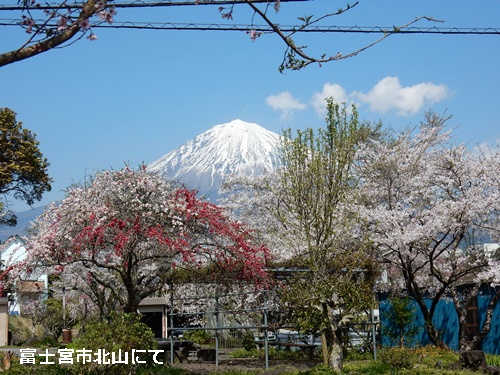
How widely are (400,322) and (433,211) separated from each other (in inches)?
157

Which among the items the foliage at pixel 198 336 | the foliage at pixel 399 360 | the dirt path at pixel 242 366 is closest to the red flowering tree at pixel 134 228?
the dirt path at pixel 242 366

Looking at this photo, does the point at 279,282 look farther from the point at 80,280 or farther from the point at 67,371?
the point at 80,280

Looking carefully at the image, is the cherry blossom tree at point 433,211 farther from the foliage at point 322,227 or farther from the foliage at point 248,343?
the foliage at point 248,343

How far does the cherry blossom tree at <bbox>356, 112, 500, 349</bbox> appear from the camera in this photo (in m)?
20.1

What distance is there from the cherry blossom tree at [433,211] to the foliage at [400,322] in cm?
55

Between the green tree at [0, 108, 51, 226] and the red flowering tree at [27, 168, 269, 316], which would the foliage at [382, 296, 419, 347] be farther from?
the green tree at [0, 108, 51, 226]

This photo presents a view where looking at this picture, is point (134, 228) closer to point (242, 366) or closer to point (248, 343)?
point (242, 366)

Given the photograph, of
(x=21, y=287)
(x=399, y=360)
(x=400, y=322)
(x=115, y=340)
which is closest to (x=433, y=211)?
(x=400, y=322)

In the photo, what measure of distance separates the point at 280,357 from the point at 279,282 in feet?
13.7

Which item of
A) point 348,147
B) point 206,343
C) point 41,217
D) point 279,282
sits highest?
point 348,147

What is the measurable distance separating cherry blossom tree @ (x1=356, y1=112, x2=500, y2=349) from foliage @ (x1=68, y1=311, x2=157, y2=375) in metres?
9.17

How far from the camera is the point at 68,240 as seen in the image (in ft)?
50.9

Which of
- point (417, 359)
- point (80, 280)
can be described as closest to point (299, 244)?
point (417, 359)

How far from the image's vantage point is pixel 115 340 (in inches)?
507
